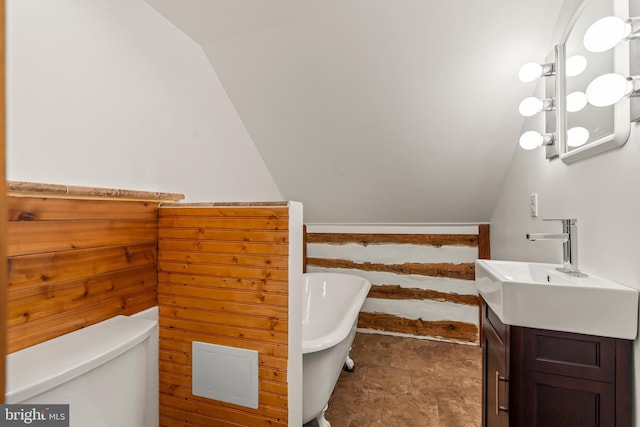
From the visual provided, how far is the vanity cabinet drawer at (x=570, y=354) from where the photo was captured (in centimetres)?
85

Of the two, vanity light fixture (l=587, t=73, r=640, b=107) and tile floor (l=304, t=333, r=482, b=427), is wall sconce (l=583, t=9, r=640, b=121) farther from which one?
tile floor (l=304, t=333, r=482, b=427)

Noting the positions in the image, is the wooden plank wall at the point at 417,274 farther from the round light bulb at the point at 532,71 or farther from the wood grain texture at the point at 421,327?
the round light bulb at the point at 532,71

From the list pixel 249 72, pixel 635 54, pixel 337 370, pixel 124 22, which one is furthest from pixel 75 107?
pixel 635 54

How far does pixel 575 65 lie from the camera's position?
1269mm

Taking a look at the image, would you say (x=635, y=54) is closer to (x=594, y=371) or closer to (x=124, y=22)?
(x=594, y=371)

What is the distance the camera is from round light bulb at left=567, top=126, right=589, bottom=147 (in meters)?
1.17

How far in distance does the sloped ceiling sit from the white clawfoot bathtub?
88cm

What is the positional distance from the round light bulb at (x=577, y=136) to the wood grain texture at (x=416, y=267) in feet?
5.71

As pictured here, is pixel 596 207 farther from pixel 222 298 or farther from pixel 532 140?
pixel 222 298

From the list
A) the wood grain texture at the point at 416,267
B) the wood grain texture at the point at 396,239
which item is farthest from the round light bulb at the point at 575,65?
the wood grain texture at the point at 416,267

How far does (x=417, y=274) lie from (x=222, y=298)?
2204mm

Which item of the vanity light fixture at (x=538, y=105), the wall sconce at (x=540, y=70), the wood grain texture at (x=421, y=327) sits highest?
the wall sconce at (x=540, y=70)

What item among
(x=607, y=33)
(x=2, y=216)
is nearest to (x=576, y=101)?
(x=607, y=33)

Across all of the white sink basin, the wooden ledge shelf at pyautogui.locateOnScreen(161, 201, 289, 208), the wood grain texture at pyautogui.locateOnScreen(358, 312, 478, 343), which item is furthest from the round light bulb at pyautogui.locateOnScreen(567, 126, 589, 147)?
the wood grain texture at pyautogui.locateOnScreen(358, 312, 478, 343)
